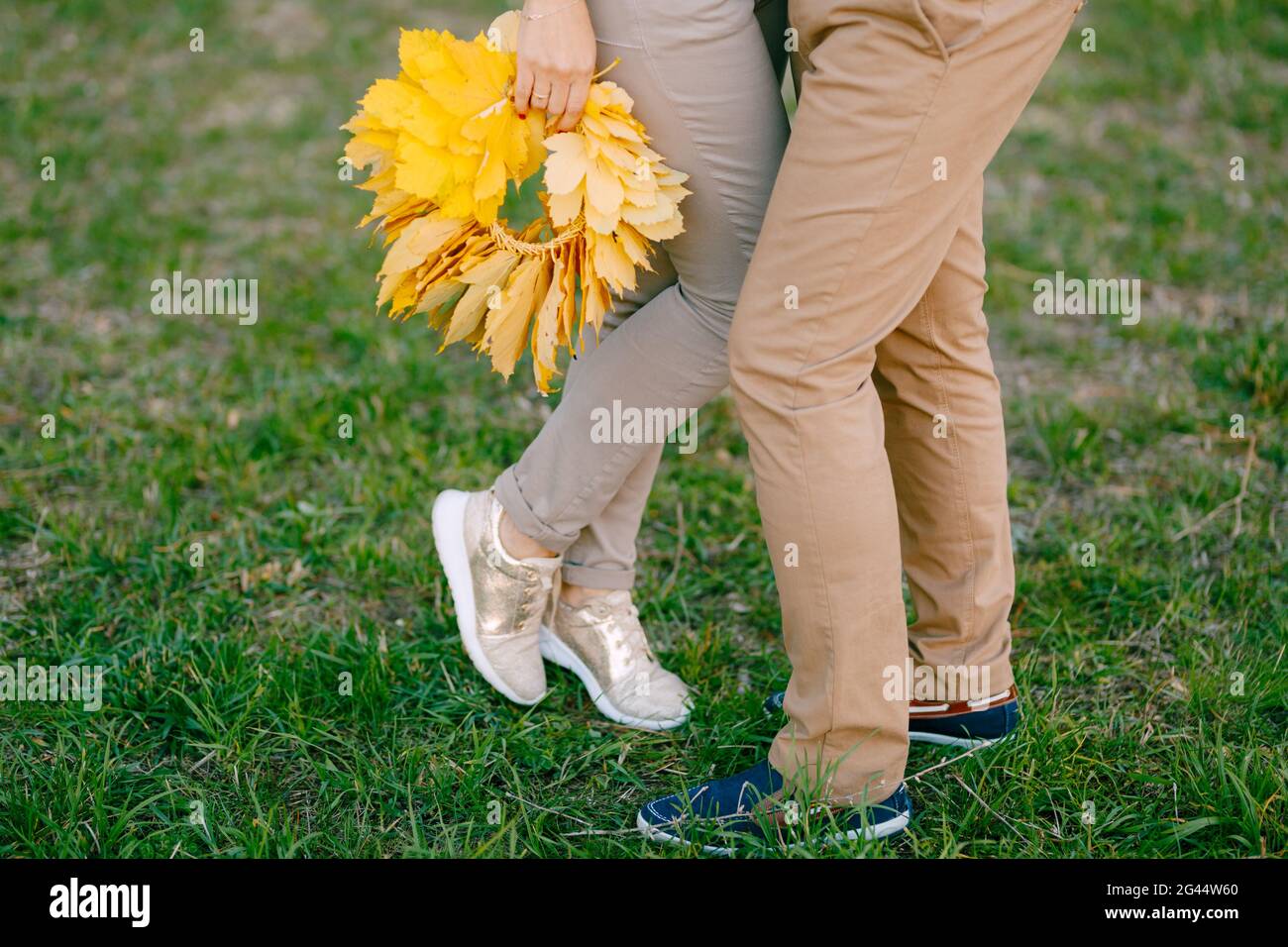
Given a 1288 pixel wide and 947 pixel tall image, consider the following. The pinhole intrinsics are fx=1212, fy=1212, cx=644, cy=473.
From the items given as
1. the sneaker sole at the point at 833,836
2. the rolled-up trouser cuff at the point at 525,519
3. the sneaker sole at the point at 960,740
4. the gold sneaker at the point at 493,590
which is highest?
the rolled-up trouser cuff at the point at 525,519

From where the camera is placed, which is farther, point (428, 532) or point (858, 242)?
point (428, 532)

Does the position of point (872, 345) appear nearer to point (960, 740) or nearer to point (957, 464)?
point (957, 464)

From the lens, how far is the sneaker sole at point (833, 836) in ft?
5.88

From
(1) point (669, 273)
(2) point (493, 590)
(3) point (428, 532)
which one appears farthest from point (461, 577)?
(1) point (669, 273)

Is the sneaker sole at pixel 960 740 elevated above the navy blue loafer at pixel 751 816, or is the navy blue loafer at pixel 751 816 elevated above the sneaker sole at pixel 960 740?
the sneaker sole at pixel 960 740

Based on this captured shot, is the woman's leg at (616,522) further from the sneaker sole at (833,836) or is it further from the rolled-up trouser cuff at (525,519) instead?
the sneaker sole at (833,836)

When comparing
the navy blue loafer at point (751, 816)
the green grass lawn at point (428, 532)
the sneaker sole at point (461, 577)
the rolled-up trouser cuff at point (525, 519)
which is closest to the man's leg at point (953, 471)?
the green grass lawn at point (428, 532)

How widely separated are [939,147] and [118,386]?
2390 mm

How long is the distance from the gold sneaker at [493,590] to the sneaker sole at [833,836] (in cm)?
38

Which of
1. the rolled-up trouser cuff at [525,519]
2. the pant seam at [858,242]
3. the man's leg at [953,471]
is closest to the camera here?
the pant seam at [858,242]

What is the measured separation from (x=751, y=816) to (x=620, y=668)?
43 centimetres

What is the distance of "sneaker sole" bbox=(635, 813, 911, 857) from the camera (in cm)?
Result: 179

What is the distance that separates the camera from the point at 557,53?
1.63 meters
